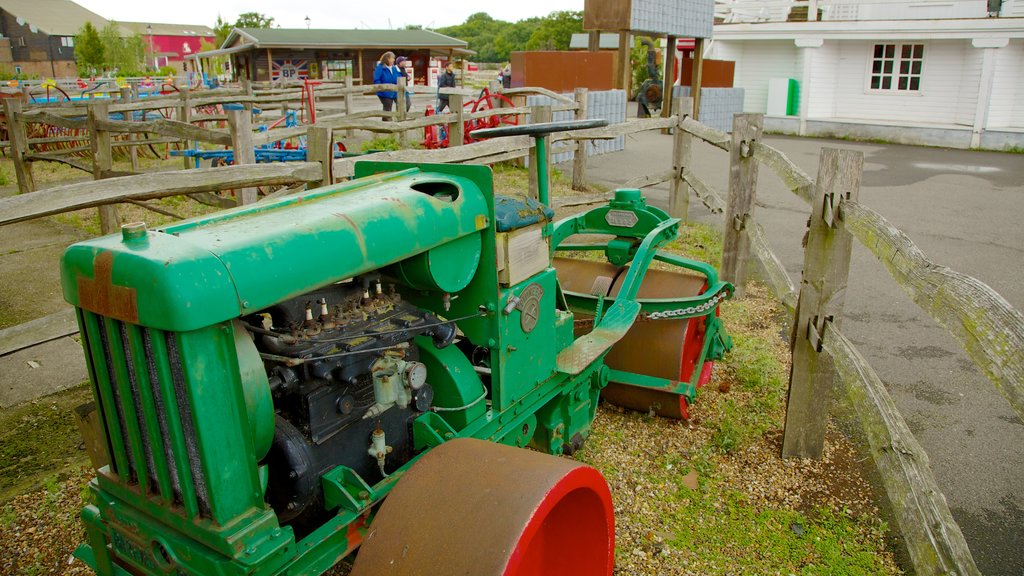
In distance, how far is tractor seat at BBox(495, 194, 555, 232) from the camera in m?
2.62

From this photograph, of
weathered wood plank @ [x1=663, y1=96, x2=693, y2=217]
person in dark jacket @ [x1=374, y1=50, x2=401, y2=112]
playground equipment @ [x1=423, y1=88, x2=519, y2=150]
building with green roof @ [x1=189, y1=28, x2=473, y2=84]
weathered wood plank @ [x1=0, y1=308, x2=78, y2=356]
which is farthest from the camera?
building with green roof @ [x1=189, y1=28, x2=473, y2=84]

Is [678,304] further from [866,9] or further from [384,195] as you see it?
[866,9]

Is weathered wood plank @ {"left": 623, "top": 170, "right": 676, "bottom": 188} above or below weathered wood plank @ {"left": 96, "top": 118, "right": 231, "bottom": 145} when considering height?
below

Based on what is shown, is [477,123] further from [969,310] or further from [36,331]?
[969,310]

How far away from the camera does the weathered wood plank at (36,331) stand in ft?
10.2

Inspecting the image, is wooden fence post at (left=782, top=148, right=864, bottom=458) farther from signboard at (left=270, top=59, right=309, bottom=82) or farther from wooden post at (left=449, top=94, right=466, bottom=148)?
signboard at (left=270, top=59, right=309, bottom=82)

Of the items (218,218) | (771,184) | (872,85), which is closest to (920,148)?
(872,85)

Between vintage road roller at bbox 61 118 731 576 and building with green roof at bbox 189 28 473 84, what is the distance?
106 ft

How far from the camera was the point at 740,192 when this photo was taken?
539cm

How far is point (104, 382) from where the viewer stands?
192 cm

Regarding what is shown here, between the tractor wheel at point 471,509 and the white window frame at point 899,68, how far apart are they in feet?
58.3

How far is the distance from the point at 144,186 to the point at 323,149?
3.46ft

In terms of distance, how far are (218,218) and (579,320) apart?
2356 mm

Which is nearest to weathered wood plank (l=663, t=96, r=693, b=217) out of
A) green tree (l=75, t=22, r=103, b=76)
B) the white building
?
the white building
